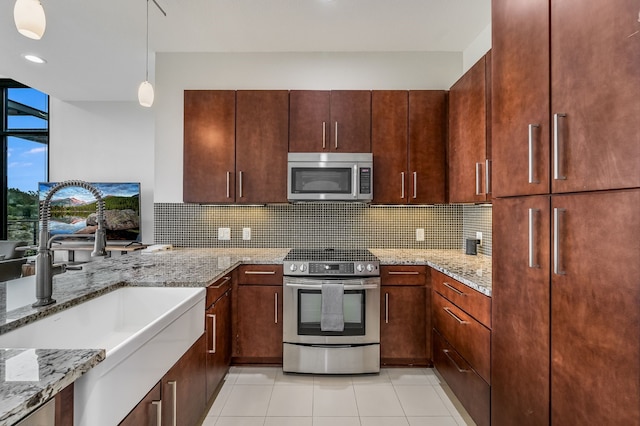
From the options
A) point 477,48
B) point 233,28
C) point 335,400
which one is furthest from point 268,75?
point 335,400

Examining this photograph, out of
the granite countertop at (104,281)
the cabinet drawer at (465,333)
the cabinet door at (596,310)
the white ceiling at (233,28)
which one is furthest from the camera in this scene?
the white ceiling at (233,28)

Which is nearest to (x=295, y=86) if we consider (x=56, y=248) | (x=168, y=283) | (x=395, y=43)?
(x=395, y=43)

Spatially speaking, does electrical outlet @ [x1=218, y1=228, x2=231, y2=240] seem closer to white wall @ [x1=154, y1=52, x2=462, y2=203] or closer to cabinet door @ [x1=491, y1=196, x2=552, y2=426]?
white wall @ [x1=154, y1=52, x2=462, y2=203]

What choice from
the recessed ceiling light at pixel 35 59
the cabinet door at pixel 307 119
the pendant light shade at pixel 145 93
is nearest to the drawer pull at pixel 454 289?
the cabinet door at pixel 307 119

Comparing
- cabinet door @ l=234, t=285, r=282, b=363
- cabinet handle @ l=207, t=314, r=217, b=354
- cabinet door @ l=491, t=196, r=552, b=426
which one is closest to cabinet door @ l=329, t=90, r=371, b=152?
cabinet door @ l=234, t=285, r=282, b=363

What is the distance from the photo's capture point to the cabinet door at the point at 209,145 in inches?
113

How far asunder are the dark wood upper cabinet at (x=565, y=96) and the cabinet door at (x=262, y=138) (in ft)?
5.82

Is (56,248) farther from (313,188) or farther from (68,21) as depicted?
(313,188)

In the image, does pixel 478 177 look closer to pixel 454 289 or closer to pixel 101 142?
pixel 454 289

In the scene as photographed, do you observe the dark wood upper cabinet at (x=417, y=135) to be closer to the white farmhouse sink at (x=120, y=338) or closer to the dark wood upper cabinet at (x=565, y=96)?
the dark wood upper cabinet at (x=565, y=96)

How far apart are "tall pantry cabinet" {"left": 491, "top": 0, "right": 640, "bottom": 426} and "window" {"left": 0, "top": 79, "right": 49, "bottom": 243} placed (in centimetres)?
585

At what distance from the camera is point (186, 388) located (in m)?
1.57

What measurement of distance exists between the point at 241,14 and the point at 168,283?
2.06 m

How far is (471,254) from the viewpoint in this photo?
2.83 metres
